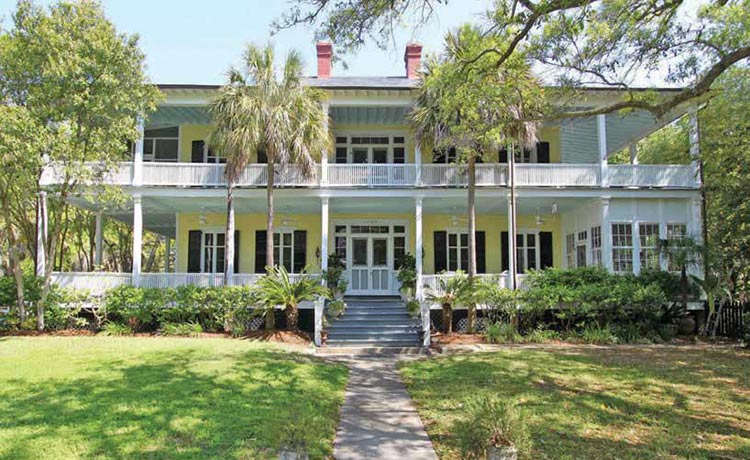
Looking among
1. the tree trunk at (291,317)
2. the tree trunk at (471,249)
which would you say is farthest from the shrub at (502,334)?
the tree trunk at (291,317)

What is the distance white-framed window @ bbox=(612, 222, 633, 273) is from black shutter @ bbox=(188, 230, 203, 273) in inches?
570

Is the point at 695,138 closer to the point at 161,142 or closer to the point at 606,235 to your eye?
the point at 606,235

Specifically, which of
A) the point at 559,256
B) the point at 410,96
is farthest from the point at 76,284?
the point at 559,256

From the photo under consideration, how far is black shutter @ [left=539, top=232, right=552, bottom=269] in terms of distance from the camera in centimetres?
1922

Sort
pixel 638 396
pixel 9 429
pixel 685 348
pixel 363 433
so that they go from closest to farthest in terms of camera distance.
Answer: pixel 9 429 → pixel 363 433 → pixel 638 396 → pixel 685 348

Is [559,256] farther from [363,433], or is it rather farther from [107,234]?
[107,234]

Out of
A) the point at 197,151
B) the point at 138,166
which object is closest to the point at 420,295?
the point at 138,166

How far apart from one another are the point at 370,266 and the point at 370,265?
0.04 meters

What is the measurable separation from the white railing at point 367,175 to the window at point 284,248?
13.1 ft

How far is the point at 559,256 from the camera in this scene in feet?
63.1

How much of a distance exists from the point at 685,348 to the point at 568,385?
612cm

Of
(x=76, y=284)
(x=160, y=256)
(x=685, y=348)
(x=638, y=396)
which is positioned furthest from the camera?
(x=160, y=256)

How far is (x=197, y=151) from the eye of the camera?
1881cm

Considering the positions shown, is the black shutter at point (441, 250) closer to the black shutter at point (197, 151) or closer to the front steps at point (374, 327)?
the front steps at point (374, 327)
